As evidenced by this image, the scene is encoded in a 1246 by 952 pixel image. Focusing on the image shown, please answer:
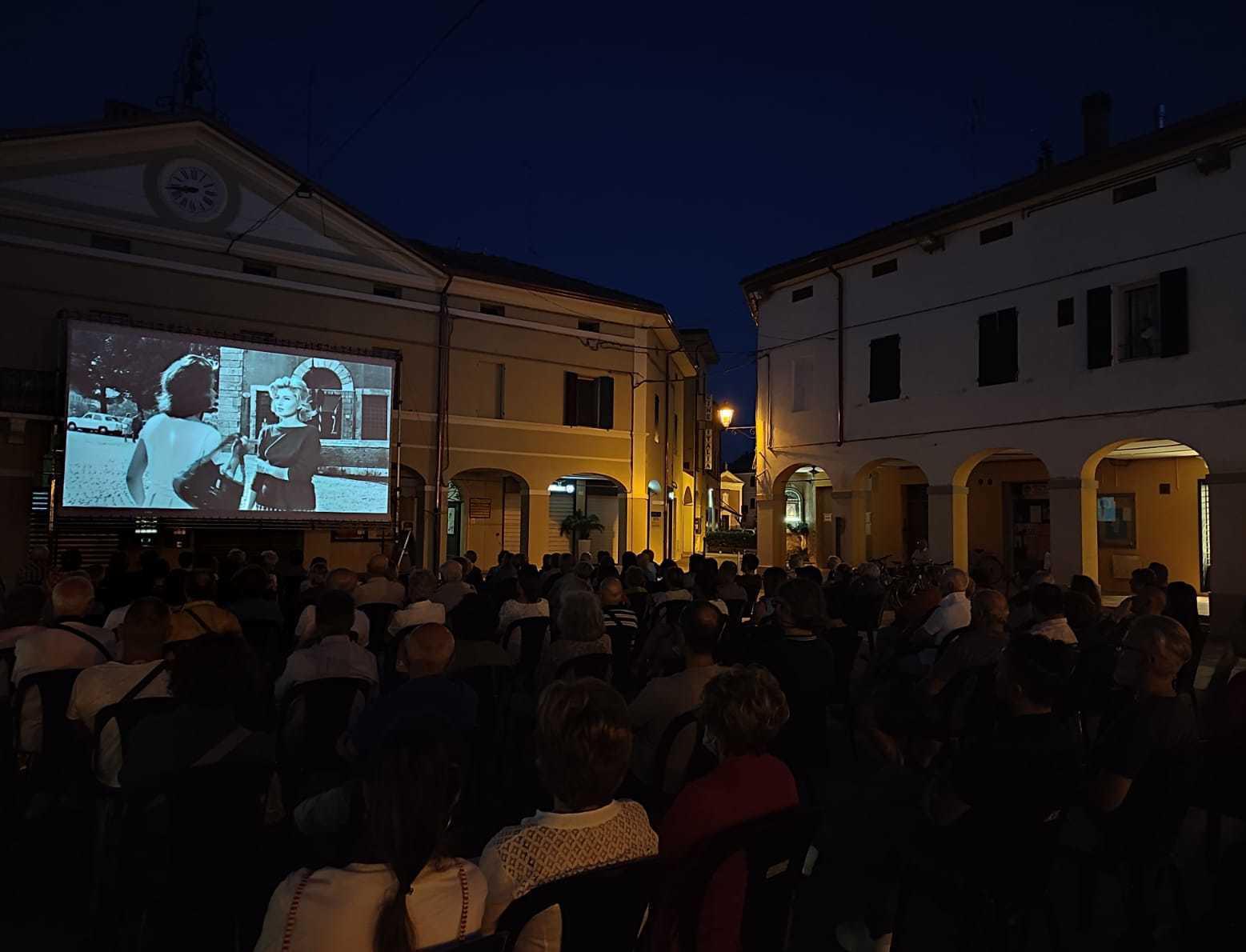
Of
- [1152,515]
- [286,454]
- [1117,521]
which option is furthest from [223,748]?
[1117,521]

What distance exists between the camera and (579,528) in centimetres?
2100

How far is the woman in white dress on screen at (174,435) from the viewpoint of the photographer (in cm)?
1261

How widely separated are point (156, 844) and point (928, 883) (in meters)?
2.84

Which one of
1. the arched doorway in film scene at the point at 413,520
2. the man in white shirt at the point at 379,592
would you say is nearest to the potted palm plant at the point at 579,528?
the arched doorway in film scene at the point at 413,520

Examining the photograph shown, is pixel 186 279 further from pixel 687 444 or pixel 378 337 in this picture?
pixel 687 444

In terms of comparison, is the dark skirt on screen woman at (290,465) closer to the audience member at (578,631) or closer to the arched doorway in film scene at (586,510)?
the arched doorway in film scene at (586,510)

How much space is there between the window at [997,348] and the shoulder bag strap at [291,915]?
14.5m

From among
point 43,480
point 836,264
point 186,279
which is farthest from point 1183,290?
point 43,480

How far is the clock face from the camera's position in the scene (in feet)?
46.2

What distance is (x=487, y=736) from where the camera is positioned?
17.5 feet

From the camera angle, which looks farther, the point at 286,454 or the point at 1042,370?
the point at 286,454

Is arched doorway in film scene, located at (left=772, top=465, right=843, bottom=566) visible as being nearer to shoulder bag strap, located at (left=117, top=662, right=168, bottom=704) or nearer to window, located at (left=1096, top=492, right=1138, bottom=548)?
window, located at (left=1096, top=492, right=1138, bottom=548)

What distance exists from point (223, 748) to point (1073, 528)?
523 inches

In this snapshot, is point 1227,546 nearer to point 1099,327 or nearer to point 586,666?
point 1099,327
